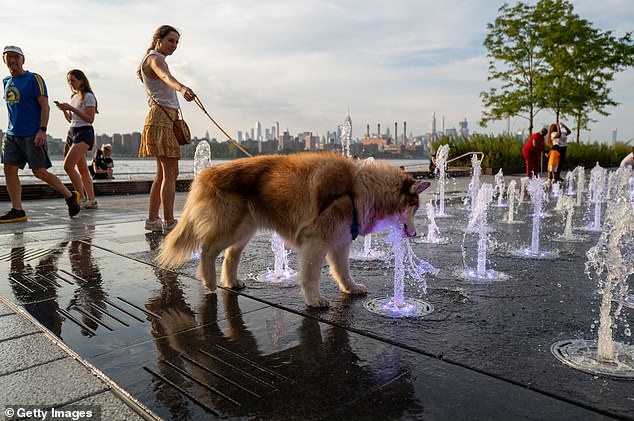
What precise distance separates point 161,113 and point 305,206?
353 centimetres

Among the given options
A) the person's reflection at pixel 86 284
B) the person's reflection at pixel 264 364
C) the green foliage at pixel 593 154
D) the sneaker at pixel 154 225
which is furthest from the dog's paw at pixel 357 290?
the green foliage at pixel 593 154

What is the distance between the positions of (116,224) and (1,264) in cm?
297

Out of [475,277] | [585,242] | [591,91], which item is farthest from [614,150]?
[475,277]

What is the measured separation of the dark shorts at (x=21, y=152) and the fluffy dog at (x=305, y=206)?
5.26 m

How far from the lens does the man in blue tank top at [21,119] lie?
7535 millimetres

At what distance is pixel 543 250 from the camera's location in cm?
587

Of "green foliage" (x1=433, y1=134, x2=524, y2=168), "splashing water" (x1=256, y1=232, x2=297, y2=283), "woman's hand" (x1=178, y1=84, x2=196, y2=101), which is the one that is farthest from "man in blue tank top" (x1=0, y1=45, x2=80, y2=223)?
"green foliage" (x1=433, y1=134, x2=524, y2=168)

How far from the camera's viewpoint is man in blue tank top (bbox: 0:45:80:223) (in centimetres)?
754

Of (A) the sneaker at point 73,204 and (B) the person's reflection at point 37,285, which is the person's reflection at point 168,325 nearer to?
(B) the person's reflection at point 37,285

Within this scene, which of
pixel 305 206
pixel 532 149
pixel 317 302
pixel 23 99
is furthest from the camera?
pixel 532 149

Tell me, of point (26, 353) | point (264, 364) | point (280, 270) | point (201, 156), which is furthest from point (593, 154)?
point (26, 353)

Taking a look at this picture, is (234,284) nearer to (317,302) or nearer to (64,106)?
(317,302)

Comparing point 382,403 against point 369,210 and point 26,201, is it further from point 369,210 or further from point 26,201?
point 26,201

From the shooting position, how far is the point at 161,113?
6.17 meters
